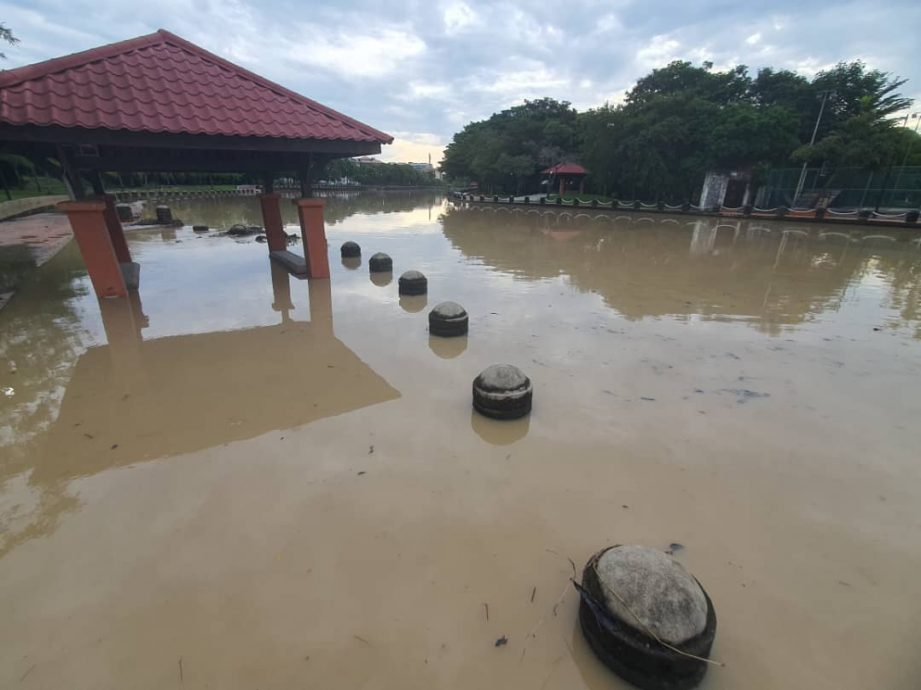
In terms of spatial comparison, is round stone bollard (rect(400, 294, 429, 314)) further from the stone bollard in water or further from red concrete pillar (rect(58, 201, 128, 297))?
the stone bollard in water

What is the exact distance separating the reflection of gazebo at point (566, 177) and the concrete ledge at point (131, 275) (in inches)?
1344

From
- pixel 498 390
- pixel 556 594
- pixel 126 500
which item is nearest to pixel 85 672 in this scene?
pixel 126 500

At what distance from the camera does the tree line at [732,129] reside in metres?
24.5

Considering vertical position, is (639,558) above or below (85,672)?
above

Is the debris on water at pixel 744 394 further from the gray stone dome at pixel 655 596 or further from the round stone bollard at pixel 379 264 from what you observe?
Result: the round stone bollard at pixel 379 264

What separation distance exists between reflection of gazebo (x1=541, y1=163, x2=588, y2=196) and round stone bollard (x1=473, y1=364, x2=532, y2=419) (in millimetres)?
37063

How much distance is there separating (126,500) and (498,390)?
133 inches

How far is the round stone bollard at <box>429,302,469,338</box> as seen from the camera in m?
6.72

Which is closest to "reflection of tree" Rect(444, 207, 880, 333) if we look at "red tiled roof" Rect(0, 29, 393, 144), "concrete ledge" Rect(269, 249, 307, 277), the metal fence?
"concrete ledge" Rect(269, 249, 307, 277)

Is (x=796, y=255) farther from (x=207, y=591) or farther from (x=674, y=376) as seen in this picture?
(x=207, y=591)

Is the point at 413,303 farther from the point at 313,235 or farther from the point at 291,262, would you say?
the point at 291,262

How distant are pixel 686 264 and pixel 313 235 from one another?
11.3 m

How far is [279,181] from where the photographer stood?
63906 millimetres

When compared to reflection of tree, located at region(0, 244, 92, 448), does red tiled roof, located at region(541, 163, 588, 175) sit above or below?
above
